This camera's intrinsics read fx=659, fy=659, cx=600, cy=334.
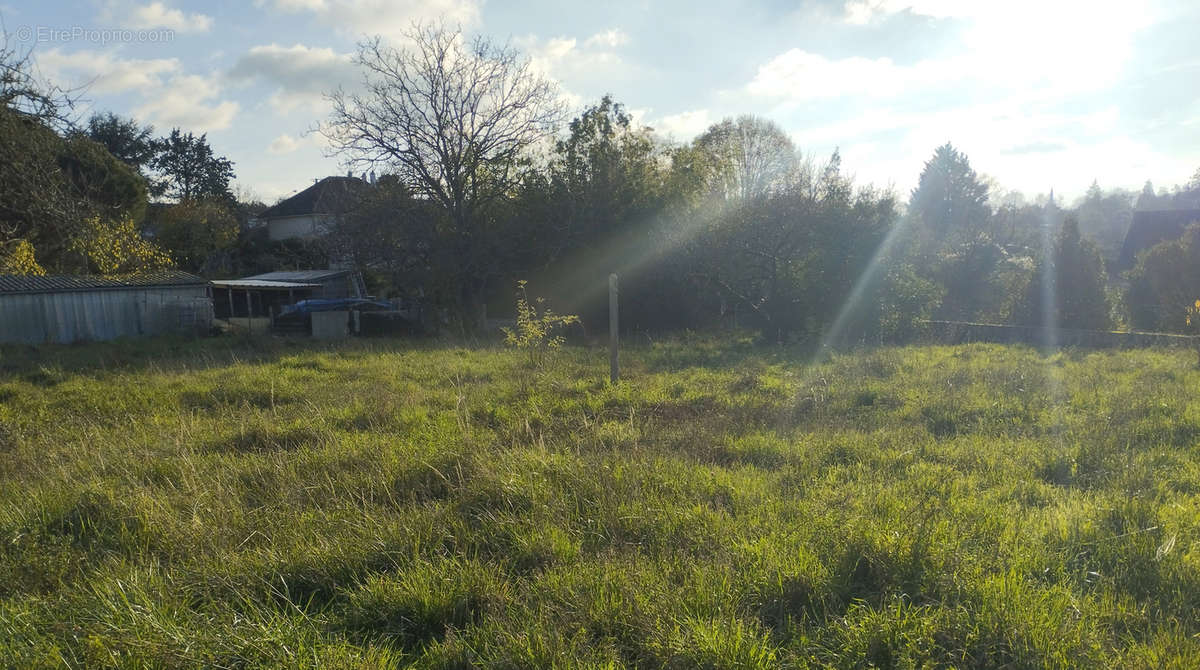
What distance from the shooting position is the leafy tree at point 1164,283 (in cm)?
1828

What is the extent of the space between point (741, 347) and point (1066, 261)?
9.71 meters

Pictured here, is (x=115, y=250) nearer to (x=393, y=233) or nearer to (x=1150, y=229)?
(x=393, y=233)

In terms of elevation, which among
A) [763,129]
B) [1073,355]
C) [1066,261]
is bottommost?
[1073,355]

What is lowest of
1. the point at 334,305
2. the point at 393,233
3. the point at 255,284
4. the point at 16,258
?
the point at 334,305

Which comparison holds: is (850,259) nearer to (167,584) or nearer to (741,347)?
(741,347)

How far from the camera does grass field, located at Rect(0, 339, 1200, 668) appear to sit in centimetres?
283

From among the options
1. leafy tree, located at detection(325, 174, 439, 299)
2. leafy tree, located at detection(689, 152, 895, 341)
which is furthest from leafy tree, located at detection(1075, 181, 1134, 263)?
leafy tree, located at detection(325, 174, 439, 299)

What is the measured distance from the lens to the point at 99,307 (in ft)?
61.2

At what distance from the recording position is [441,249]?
69.3 ft

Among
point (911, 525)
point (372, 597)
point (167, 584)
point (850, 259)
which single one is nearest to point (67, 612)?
point (167, 584)

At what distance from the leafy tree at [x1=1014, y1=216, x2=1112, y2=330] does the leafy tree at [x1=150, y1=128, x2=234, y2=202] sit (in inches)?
1610

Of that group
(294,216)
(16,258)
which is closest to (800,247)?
(16,258)

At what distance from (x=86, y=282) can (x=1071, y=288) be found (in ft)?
89.5

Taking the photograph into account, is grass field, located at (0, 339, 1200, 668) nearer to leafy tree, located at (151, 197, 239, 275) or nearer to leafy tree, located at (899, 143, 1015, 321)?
leafy tree, located at (899, 143, 1015, 321)
